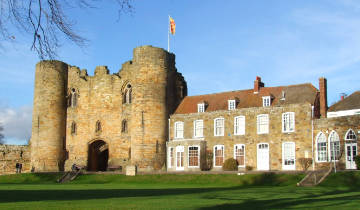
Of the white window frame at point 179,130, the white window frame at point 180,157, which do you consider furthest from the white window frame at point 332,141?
the white window frame at point 179,130

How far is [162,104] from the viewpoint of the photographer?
4084 cm

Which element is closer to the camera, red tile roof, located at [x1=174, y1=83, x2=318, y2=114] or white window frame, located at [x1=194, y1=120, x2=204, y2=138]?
red tile roof, located at [x1=174, y1=83, x2=318, y2=114]

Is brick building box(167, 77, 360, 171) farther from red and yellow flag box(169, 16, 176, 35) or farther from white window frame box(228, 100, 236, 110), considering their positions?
red and yellow flag box(169, 16, 176, 35)

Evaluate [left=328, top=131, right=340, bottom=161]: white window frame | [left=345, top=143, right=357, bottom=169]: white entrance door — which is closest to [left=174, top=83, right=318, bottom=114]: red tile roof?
[left=328, top=131, right=340, bottom=161]: white window frame

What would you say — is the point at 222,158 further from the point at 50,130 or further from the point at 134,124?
the point at 50,130

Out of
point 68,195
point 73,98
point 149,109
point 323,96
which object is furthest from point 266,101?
point 68,195

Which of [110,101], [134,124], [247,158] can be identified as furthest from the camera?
[110,101]

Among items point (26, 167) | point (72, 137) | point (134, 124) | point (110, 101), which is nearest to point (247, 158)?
point (134, 124)

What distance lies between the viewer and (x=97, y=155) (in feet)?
151

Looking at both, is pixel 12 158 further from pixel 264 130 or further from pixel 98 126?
pixel 264 130

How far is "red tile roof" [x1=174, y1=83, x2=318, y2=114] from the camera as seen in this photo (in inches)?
1411

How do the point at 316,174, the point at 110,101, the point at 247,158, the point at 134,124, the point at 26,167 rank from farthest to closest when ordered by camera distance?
the point at 26,167 < the point at 110,101 < the point at 134,124 < the point at 247,158 < the point at 316,174

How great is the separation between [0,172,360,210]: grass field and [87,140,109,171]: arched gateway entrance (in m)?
5.96

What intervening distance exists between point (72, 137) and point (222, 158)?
1613cm
